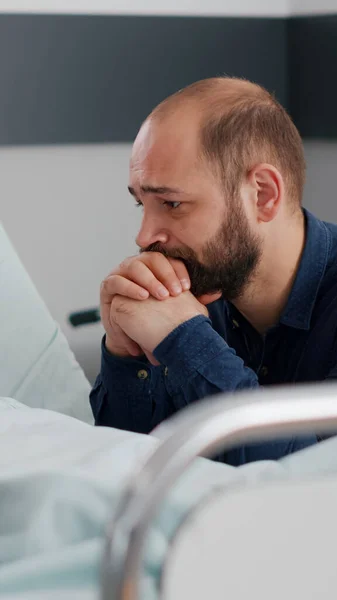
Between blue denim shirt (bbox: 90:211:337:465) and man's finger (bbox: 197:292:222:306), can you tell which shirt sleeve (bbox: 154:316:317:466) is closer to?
blue denim shirt (bbox: 90:211:337:465)

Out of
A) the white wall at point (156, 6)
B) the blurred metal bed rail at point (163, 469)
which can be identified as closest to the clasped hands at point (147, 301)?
→ the blurred metal bed rail at point (163, 469)

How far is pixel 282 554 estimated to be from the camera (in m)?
0.59

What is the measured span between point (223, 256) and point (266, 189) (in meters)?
0.13

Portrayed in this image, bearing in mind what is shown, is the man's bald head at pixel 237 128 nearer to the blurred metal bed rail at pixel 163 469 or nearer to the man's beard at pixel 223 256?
the man's beard at pixel 223 256

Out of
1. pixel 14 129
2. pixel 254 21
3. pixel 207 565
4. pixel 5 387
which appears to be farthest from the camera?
pixel 254 21

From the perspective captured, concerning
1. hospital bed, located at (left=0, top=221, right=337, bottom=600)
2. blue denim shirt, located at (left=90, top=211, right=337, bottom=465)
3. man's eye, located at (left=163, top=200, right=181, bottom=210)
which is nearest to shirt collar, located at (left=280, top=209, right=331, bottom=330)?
blue denim shirt, located at (left=90, top=211, right=337, bottom=465)

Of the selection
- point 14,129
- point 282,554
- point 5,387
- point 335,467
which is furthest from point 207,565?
point 14,129

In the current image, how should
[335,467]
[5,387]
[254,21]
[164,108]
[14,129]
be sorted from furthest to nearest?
[254,21] < [14,129] < [5,387] < [164,108] < [335,467]

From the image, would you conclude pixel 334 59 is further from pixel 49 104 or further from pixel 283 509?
pixel 283 509

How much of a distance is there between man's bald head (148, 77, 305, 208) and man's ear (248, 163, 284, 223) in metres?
0.02

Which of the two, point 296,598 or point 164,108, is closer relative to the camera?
point 296,598

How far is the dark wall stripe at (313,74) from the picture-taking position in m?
2.91

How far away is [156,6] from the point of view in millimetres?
2910

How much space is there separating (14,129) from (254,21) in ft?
2.94
